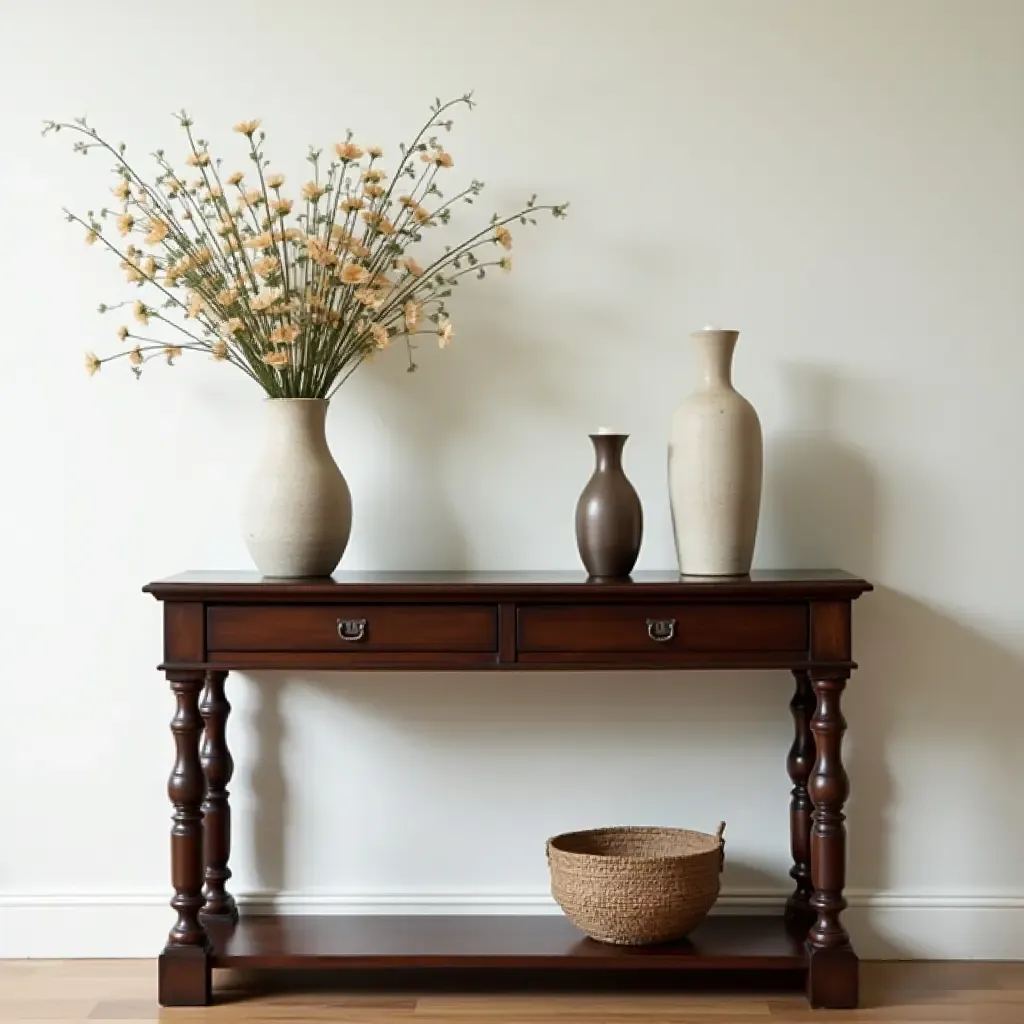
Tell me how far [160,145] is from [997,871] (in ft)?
7.59

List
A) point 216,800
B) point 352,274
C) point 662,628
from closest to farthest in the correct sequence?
point 662,628
point 352,274
point 216,800

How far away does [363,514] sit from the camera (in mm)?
2857

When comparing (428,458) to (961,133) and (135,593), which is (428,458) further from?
(961,133)

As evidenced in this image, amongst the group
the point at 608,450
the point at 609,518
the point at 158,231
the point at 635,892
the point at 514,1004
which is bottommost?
the point at 514,1004

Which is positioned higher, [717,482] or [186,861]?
[717,482]

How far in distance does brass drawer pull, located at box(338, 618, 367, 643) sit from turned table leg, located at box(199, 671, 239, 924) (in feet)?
1.37

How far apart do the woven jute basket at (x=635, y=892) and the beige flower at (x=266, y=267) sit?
1.22 meters

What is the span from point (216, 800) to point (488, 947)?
633 millimetres

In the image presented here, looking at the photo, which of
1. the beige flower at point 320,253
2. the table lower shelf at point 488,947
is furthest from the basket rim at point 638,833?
the beige flower at point 320,253

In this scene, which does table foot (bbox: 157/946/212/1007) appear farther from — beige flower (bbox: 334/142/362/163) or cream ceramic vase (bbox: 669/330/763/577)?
beige flower (bbox: 334/142/362/163)

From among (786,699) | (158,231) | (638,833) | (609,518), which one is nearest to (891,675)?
(786,699)

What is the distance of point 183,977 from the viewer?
2514 millimetres

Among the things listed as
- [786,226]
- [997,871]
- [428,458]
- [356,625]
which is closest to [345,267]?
[428,458]

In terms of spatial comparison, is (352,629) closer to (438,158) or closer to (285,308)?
(285,308)
